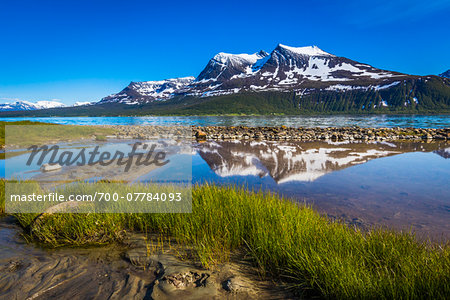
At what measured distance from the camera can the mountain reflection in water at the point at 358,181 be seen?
18.7 ft

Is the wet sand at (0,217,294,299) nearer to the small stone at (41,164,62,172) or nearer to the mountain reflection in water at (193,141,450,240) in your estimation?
the mountain reflection in water at (193,141,450,240)

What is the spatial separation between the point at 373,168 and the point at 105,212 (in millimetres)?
10721

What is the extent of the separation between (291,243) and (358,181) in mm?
6451

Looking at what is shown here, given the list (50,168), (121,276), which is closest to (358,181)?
(121,276)

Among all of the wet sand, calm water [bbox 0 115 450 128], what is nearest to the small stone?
the wet sand

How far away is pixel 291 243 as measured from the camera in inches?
136

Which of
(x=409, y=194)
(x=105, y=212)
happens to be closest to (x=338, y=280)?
(x=105, y=212)

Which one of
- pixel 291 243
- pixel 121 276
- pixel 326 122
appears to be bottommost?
pixel 121 276

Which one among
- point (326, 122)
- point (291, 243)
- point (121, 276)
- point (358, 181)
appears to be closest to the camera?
point (121, 276)

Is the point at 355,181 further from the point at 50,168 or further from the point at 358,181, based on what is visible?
the point at 50,168

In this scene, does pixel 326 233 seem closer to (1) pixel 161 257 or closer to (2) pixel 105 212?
(1) pixel 161 257

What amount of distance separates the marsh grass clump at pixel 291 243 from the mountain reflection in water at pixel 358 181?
6.16ft

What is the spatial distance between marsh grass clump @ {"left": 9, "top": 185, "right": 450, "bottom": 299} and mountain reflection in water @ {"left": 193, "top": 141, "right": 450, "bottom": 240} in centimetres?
188

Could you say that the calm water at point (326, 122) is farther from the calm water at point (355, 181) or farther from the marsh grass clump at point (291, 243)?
the marsh grass clump at point (291, 243)
